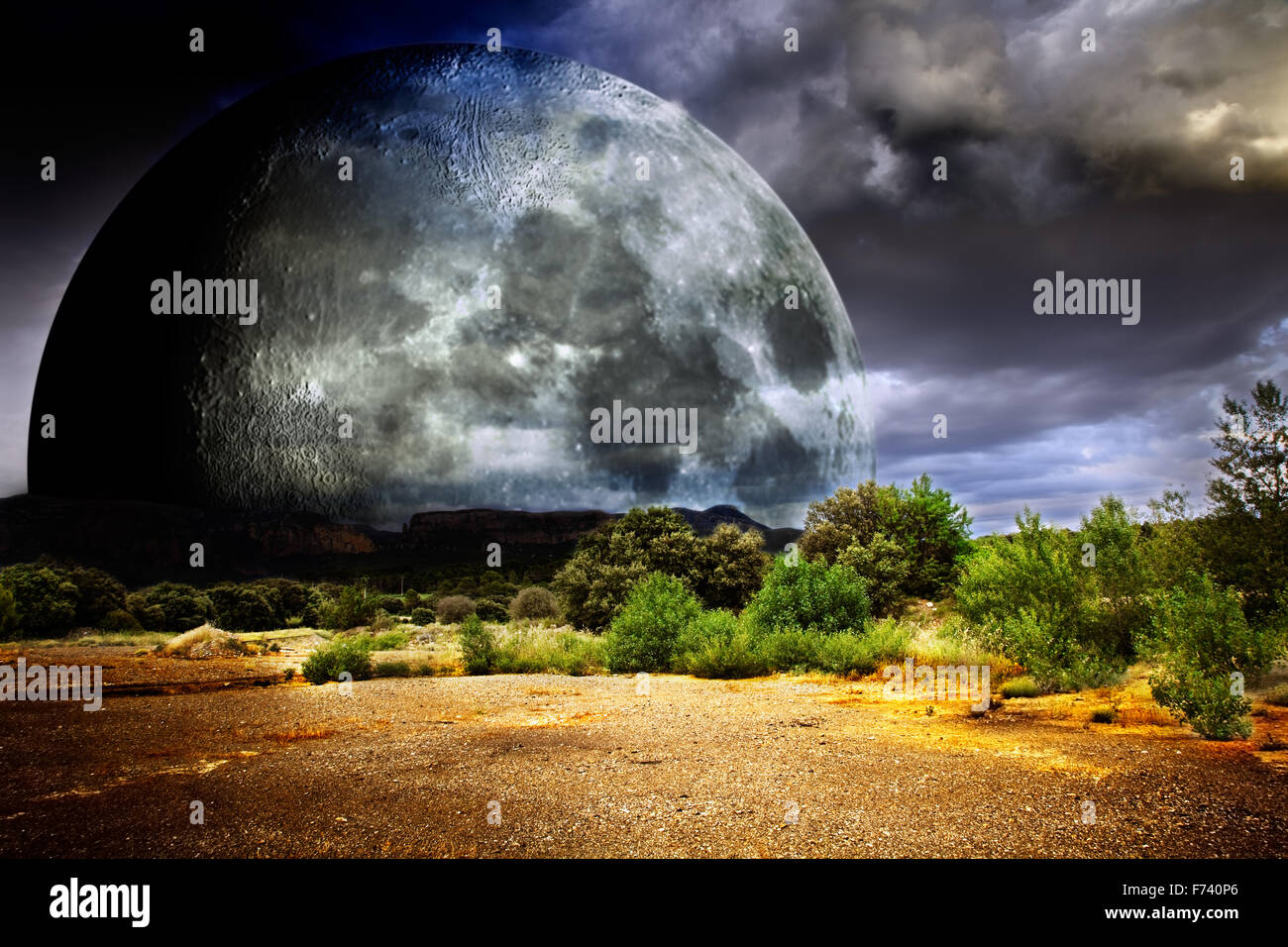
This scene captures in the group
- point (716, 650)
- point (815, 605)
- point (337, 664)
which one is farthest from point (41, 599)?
point (815, 605)

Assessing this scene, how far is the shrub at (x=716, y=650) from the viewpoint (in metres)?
13.3

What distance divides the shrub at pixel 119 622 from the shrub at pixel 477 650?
47.1 feet

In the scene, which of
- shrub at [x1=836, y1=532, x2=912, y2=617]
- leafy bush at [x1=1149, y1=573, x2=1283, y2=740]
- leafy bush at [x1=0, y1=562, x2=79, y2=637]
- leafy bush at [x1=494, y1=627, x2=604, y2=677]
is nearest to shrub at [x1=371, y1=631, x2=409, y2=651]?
leafy bush at [x1=494, y1=627, x2=604, y2=677]

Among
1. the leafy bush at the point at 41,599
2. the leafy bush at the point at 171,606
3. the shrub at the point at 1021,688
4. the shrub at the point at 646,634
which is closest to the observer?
the shrub at the point at 1021,688

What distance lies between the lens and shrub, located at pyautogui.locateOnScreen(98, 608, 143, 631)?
865 inches

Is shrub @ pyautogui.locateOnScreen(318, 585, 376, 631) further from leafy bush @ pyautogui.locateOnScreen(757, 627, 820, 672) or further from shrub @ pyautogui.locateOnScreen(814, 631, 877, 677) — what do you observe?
shrub @ pyautogui.locateOnScreen(814, 631, 877, 677)

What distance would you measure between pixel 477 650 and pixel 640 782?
10.8 meters

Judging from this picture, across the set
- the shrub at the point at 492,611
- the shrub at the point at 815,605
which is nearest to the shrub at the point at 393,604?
the shrub at the point at 492,611

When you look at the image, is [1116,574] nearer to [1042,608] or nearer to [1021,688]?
[1042,608]

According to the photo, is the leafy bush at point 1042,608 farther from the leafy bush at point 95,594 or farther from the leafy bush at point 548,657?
the leafy bush at point 95,594

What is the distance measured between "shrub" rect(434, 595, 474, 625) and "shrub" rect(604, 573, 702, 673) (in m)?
13.5

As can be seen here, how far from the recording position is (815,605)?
15672mm
